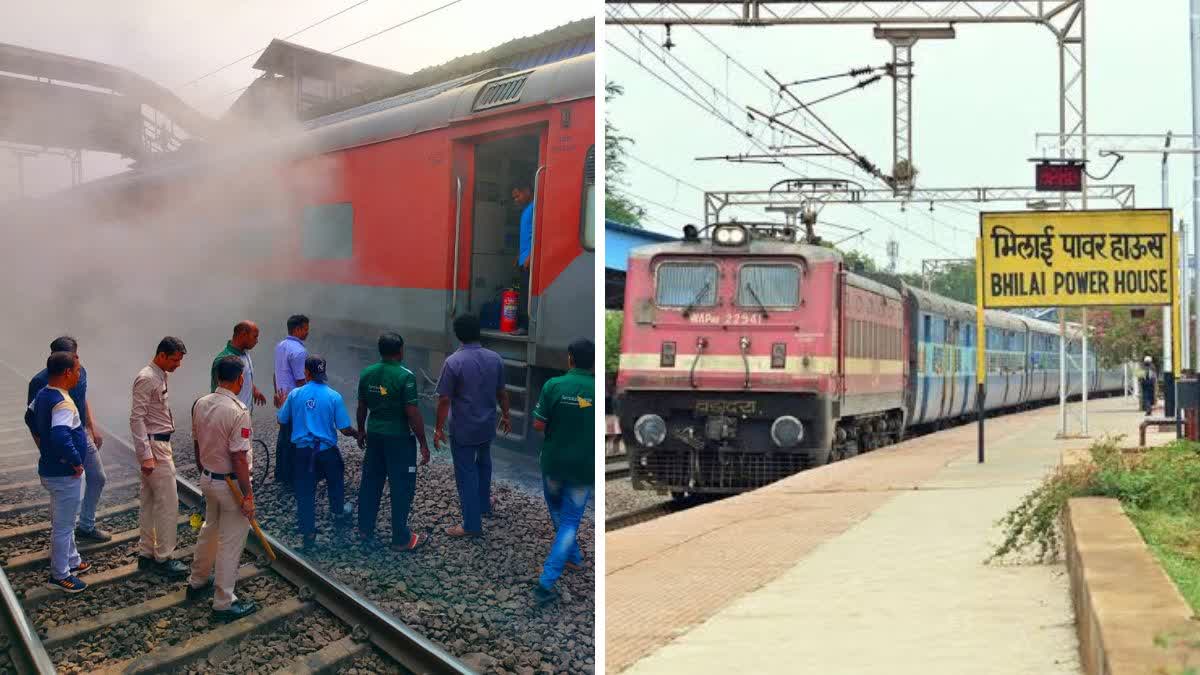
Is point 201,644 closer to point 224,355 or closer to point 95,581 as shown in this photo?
point 95,581

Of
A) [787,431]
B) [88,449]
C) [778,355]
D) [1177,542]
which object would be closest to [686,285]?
[778,355]

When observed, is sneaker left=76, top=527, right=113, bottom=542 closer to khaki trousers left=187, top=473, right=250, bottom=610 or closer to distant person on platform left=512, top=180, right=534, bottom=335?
khaki trousers left=187, top=473, right=250, bottom=610

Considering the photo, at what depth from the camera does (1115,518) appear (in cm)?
579

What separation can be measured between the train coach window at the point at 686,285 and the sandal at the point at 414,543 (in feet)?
23.2

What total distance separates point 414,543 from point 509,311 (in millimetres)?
657

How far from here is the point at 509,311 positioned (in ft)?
10.5

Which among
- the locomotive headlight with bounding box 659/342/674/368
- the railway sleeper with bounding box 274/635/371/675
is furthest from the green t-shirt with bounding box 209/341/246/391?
the locomotive headlight with bounding box 659/342/674/368

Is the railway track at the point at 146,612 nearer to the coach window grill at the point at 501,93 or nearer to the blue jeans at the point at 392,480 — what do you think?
the blue jeans at the point at 392,480

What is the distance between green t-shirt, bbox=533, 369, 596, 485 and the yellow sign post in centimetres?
928

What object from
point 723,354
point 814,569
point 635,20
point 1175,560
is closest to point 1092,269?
point 723,354

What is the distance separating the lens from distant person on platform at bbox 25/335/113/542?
119 inches

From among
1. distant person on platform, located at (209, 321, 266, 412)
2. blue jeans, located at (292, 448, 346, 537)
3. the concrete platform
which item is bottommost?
the concrete platform

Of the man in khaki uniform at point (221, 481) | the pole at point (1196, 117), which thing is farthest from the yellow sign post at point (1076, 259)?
the man in khaki uniform at point (221, 481)

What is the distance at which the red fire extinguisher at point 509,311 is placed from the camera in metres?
3.17
